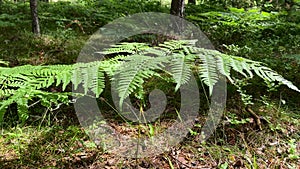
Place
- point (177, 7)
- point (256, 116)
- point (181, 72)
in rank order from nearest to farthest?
point (181, 72) → point (256, 116) → point (177, 7)

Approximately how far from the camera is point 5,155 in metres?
2.10

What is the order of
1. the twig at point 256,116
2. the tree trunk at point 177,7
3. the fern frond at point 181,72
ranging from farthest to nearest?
the tree trunk at point 177,7 < the twig at point 256,116 < the fern frond at point 181,72

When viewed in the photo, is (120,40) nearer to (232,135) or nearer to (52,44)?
(52,44)

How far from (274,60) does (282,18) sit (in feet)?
10.4

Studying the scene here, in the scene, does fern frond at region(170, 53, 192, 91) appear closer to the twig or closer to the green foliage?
the green foliage

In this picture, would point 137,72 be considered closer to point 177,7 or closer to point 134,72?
point 134,72

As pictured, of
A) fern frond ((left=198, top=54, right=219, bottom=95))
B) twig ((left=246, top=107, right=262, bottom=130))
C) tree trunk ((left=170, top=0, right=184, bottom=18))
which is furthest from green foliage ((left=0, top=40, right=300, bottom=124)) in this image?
tree trunk ((left=170, top=0, right=184, bottom=18))

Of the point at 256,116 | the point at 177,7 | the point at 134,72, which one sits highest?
the point at 177,7

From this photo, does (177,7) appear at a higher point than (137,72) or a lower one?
higher

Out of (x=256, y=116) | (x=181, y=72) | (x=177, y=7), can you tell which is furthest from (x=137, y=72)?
(x=177, y=7)

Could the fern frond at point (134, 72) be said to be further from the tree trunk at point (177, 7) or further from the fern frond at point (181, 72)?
the tree trunk at point (177, 7)

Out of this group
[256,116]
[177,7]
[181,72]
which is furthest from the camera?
[177,7]

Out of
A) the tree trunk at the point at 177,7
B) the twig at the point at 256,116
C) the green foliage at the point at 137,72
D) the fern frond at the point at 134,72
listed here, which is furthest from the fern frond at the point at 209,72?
the tree trunk at the point at 177,7

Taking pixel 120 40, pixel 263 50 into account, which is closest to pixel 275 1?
pixel 263 50
